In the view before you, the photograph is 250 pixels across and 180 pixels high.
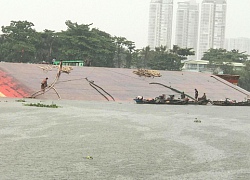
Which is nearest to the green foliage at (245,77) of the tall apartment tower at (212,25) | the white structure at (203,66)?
the white structure at (203,66)

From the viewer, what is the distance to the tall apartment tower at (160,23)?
101312 millimetres

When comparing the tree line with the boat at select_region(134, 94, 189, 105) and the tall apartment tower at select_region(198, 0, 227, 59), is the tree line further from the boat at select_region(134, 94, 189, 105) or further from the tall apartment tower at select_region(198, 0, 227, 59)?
the tall apartment tower at select_region(198, 0, 227, 59)

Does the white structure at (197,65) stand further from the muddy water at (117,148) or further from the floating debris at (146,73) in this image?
the muddy water at (117,148)

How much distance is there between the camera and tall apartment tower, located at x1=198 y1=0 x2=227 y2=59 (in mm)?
104875

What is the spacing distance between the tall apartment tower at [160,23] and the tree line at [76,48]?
4605 centimetres

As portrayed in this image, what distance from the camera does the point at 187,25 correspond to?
107m

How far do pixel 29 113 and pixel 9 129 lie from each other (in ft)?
11.0

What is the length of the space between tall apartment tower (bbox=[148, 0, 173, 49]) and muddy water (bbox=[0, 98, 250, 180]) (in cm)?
8977

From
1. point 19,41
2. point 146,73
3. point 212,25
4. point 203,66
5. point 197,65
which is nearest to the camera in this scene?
point 146,73

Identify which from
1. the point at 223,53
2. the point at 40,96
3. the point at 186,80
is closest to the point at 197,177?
the point at 40,96

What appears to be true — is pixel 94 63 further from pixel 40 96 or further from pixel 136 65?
pixel 40 96

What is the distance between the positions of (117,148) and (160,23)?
320 feet

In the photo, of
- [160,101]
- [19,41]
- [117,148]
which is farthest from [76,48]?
[117,148]

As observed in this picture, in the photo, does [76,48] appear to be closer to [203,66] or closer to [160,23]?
[203,66]
